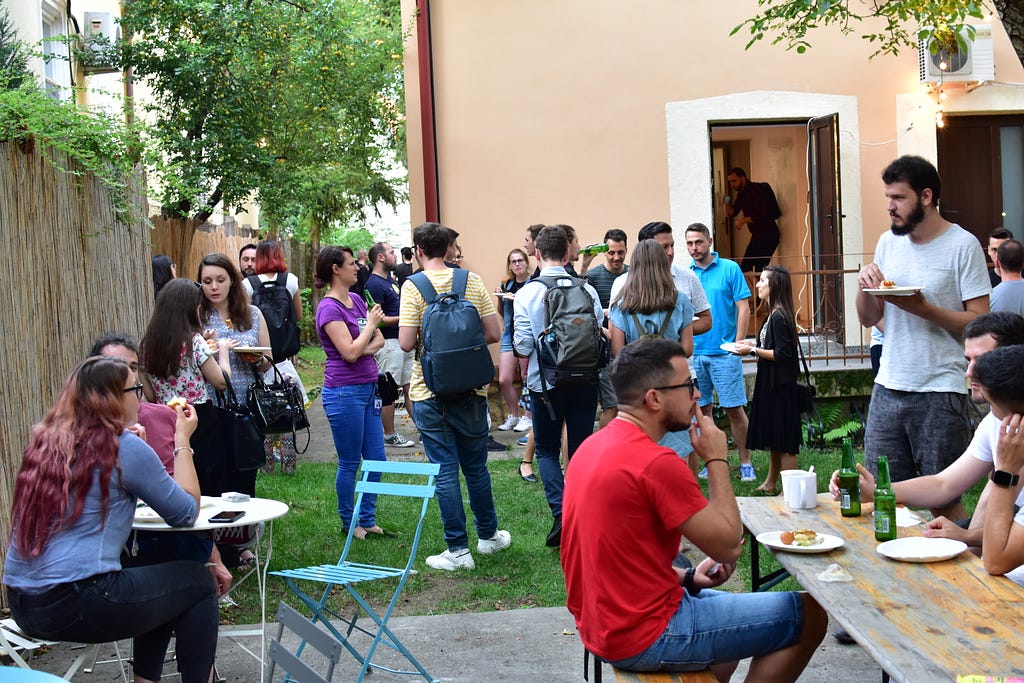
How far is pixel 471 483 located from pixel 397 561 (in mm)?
679

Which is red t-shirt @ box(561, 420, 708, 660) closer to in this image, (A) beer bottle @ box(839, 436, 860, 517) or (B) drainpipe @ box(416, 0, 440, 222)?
(A) beer bottle @ box(839, 436, 860, 517)

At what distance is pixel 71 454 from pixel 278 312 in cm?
463

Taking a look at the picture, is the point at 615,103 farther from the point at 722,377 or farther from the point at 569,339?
the point at 569,339

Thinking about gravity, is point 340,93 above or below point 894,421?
above

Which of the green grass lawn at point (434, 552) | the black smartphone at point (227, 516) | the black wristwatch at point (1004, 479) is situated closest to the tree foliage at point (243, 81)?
the green grass lawn at point (434, 552)

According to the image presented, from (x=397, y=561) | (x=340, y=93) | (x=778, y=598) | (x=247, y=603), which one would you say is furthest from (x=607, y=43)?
(x=778, y=598)

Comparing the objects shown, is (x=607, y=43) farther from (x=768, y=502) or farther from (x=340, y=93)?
(x=768, y=502)

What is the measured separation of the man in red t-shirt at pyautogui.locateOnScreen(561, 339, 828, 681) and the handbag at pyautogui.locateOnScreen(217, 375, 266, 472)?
3113mm

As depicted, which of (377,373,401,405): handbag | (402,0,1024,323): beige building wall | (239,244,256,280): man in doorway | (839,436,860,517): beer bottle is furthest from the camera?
(402,0,1024,323): beige building wall

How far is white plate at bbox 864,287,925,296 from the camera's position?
15.6 ft

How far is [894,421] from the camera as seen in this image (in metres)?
5.01

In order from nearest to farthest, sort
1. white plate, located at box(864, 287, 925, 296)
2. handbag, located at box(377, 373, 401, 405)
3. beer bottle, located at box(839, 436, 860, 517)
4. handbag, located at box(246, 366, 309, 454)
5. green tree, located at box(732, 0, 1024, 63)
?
beer bottle, located at box(839, 436, 860, 517) < white plate, located at box(864, 287, 925, 296) < green tree, located at box(732, 0, 1024, 63) < handbag, located at box(246, 366, 309, 454) < handbag, located at box(377, 373, 401, 405)

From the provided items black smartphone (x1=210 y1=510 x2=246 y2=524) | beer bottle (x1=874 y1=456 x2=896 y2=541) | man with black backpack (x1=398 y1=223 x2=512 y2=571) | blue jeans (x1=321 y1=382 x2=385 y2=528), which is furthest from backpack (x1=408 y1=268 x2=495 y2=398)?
beer bottle (x1=874 y1=456 x2=896 y2=541)

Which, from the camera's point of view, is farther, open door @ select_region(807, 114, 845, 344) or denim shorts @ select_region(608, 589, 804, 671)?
open door @ select_region(807, 114, 845, 344)
